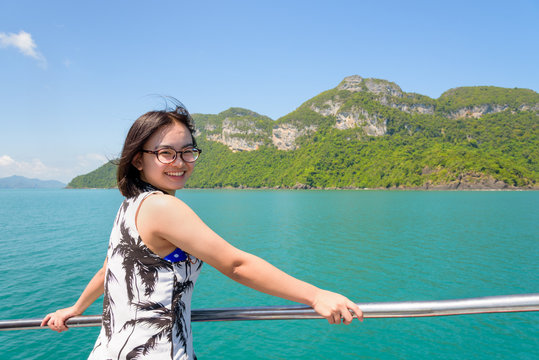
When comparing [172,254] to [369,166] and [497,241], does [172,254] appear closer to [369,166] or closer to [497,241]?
[497,241]

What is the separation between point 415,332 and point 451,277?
627 cm

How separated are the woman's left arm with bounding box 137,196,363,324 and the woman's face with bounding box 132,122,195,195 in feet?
0.80

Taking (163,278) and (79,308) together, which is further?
(79,308)

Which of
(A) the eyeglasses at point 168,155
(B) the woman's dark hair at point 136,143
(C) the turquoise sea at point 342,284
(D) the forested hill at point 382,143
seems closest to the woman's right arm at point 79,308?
(B) the woman's dark hair at point 136,143

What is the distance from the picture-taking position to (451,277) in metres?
13.2

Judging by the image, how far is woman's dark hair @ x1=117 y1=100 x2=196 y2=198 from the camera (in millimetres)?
1247

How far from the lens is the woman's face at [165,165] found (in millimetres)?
1262

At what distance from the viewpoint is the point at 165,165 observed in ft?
4.15

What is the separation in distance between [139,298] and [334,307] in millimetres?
732

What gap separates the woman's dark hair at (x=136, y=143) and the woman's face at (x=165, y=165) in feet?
0.07

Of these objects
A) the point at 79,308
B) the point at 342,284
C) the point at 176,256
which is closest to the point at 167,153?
the point at 176,256

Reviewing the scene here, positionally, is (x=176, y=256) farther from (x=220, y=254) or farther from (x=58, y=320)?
(x=58, y=320)

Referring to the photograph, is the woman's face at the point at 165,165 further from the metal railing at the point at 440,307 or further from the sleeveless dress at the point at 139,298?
the metal railing at the point at 440,307

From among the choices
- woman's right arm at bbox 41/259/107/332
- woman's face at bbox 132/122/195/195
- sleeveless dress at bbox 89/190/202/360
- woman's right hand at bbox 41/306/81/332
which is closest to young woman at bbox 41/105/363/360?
sleeveless dress at bbox 89/190/202/360
